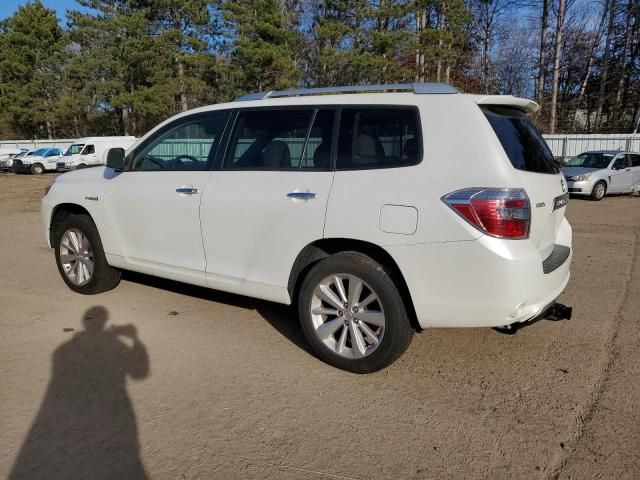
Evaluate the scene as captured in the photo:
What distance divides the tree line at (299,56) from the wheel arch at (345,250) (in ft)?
85.0

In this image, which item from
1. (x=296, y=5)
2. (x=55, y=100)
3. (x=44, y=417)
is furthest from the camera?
(x=55, y=100)

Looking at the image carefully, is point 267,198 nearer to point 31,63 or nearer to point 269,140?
point 269,140

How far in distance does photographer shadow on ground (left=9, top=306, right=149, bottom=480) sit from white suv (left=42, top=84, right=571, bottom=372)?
2.89 ft

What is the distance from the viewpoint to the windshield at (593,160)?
627 inches

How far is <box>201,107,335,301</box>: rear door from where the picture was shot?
3.52m

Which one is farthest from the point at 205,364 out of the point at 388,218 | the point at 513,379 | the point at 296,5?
the point at 296,5

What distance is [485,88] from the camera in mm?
36688

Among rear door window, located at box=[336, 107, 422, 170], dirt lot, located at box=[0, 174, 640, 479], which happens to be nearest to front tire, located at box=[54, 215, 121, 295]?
dirt lot, located at box=[0, 174, 640, 479]

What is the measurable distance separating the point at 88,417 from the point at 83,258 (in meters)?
2.55

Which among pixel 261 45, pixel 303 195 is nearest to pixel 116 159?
pixel 303 195

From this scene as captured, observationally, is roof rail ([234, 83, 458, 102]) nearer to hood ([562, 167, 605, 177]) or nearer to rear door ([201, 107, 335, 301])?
rear door ([201, 107, 335, 301])

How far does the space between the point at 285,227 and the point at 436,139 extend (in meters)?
1.20

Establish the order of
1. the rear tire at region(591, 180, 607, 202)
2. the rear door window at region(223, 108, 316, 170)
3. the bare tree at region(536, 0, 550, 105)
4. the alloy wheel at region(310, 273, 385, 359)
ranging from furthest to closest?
the bare tree at region(536, 0, 550, 105) < the rear tire at region(591, 180, 607, 202) < the rear door window at region(223, 108, 316, 170) < the alloy wheel at region(310, 273, 385, 359)

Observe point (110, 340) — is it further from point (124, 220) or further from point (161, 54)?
point (161, 54)
